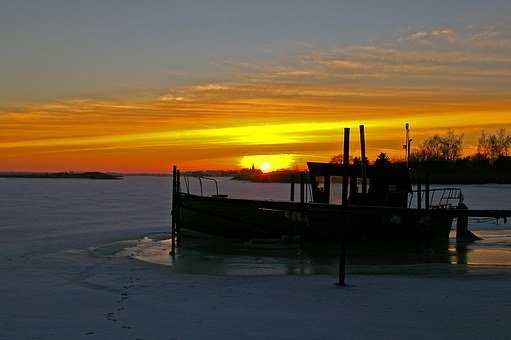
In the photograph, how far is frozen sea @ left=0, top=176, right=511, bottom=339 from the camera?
32.5 ft

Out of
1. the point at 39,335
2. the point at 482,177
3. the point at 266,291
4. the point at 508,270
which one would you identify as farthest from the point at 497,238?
the point at 482,177

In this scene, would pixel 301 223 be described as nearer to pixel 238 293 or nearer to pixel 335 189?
pixel 335 189

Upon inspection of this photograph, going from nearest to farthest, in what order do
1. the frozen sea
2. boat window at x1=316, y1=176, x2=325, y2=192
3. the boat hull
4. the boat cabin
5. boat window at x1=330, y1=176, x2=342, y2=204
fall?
1. the frozen sea
2. the boat hull
3. the boat cabin
4. boat window at x1=316, y1=176, x2=325, y2=192
5. boat window at x1=330, y1=176, x2=342, y2=204

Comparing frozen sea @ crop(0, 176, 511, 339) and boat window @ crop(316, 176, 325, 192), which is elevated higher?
boat window @ crop(316, 176, 325, 192)

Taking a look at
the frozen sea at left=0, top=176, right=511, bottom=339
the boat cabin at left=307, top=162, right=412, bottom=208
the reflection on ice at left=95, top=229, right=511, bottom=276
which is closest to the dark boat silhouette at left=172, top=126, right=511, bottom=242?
the boat cabin at left=307, top=162, right=412, bottom=208

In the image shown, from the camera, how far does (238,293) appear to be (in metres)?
13.2

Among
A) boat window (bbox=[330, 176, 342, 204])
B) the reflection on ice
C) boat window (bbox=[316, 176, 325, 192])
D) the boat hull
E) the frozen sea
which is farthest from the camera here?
boat window (bbox=[330, 176, 342, 204])

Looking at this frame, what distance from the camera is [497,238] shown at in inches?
1088

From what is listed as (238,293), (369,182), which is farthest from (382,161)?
(238,293)

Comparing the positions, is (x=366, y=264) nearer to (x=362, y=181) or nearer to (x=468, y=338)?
(x=362, y=181)

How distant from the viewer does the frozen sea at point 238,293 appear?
32.5 feet

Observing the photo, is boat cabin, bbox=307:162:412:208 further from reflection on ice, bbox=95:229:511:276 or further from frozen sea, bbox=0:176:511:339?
frozen sea, bbox=0:176:511:339

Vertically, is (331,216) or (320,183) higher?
(320,183)

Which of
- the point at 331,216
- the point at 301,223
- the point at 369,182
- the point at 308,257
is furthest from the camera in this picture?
the point at 369,182
